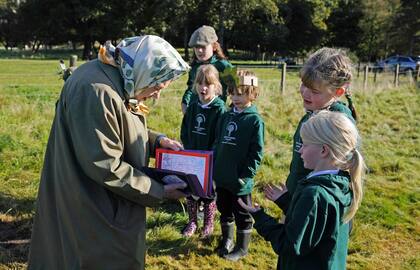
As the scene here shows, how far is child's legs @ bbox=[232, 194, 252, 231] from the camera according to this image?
410 cm

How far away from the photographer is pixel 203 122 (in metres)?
4.46

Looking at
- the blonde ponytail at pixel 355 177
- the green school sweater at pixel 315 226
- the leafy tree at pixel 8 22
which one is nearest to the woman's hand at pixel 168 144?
the green school sweater at pixel 315 226

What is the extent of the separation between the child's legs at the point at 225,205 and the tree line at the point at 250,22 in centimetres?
3770

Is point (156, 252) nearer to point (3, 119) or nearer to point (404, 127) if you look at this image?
point (3, 119)

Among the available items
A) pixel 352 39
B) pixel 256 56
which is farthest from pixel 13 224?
pixel 352 39

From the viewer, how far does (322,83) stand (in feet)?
9.53

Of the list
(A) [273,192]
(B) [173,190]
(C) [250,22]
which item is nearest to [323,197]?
(A) [273,192]

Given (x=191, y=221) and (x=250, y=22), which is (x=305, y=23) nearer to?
(x=250, y=22)

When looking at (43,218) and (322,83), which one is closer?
(43,218)

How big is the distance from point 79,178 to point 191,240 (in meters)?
2.41

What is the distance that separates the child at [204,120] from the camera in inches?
168

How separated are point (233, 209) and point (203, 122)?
2.96 ft

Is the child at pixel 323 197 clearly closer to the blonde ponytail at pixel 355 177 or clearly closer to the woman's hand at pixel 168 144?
the blonde ponytail at pixel 355 177

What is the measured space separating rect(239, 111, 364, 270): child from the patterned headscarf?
2.47 ft
